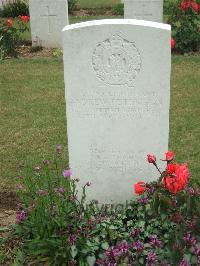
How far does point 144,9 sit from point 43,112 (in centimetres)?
433

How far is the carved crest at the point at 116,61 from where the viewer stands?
3.77 meters

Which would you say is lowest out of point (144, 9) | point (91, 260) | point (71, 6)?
point (91, 260)

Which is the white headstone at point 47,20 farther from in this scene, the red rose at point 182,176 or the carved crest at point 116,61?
the red rose at point 182,176

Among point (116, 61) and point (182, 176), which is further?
point (116, 61)

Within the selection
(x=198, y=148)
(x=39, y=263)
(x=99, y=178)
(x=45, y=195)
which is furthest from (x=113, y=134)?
(x=198, y=148)

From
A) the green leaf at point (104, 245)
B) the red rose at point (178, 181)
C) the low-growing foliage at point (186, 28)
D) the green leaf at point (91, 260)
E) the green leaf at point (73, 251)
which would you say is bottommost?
the green leaf at point (91, 260)

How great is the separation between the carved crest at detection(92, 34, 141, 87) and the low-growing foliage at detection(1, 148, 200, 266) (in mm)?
745

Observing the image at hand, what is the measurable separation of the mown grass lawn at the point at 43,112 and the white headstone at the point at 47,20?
43.4 inches

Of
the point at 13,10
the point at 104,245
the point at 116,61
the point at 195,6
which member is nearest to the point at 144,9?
the point at 195,6

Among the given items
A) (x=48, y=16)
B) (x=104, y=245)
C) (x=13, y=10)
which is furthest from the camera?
(x=13, y=10)

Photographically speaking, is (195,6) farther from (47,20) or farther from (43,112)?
(43,112)

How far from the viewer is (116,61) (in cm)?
381

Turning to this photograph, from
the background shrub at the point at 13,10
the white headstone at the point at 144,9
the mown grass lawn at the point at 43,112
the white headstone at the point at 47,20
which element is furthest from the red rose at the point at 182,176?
the background shrub at the point at 13,10

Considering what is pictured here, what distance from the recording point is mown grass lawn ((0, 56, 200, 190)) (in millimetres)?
5711
